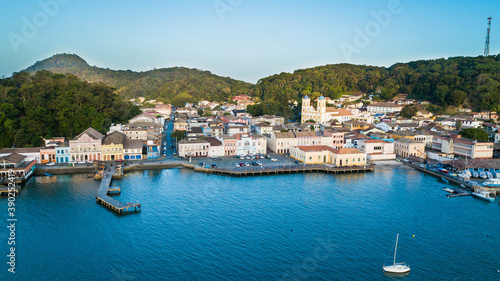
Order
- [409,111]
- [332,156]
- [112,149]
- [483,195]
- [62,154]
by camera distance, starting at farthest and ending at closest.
Result: 1. [409,111]
2. [332,156]
3. [112,149]
4. [62,154]
5. [483,195]

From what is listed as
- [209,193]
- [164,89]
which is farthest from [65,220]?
[164,89]

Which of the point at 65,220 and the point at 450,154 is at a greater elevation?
the point at 450,154

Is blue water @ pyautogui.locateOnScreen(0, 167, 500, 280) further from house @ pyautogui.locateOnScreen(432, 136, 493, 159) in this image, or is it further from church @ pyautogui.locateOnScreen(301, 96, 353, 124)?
church @ pyautogui.locateOnScreen(301, 96, 353, 124)

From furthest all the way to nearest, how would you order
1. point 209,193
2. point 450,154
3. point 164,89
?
point 164,89, point 450,154, point 209,193

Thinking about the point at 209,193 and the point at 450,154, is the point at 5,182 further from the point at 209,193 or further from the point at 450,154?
the point at 450,154

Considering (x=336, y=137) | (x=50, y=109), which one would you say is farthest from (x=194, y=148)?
(x=50, y=109)

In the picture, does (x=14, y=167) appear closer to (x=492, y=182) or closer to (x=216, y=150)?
(x=216, y=150)
